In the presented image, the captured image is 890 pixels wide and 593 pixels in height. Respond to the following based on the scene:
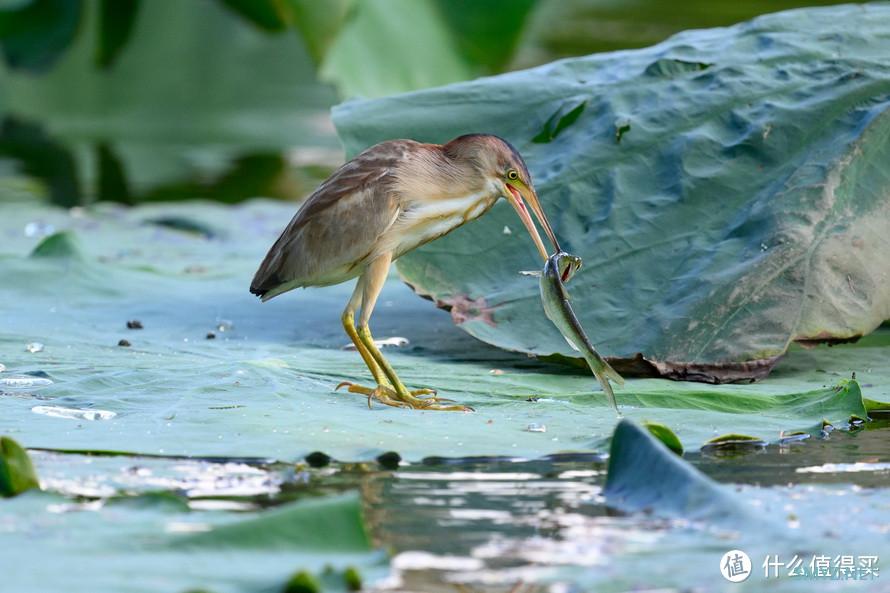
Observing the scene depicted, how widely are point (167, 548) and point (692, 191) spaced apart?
2.82m

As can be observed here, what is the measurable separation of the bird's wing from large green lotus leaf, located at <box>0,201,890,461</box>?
0.29 metres

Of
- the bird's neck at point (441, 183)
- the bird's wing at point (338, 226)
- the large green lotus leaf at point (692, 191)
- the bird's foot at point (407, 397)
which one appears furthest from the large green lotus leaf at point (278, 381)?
the bird's neck at point (441, 183)

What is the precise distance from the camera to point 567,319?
402cm

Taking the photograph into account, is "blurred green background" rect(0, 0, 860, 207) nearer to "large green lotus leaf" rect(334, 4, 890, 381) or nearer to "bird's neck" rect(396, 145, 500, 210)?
"large green lotus leaf" rect(334, 4, 890, 381)

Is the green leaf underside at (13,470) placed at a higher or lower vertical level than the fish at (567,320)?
lower

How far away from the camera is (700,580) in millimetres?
2688

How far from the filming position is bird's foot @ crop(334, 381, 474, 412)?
425 cm

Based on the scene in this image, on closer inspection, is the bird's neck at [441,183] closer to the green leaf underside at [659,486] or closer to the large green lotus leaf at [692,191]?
the large green lotus leaf at [692,191]

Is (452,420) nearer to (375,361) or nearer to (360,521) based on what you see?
(375,361)

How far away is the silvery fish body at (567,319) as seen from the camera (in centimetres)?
393


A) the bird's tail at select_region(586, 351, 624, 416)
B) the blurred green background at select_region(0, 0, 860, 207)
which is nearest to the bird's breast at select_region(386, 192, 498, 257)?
the bird's tail at select_region(586, 351, 624, 416)

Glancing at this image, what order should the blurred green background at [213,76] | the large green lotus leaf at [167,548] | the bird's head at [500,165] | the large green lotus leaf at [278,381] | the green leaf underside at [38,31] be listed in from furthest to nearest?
1. the green leaf underside at [38,31]
2. the blurred green background at [213,76]
3. the bird's head at [500,165]
4. the large green lotus leaf at [278,381]
5. the large green lotus leaf at [167,548]

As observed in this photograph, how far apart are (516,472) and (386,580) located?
871mm

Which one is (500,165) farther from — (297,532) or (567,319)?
(297,532)
